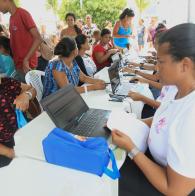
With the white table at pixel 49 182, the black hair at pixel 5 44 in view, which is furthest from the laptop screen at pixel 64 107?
the black hair at pixel 5 44

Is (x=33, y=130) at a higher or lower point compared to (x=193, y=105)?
lower

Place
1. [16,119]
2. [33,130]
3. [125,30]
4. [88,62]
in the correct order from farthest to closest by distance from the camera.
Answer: [125,30], [88,62], [16,119], [33,130]

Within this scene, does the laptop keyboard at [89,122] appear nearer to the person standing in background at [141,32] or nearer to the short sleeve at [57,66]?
the short sleeve at [57,66]

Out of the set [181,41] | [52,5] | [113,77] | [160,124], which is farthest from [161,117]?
[52,5]

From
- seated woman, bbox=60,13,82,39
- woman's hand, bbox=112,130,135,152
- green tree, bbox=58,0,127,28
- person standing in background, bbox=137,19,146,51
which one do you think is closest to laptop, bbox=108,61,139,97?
woman's hand, bbox=112,130,135,152

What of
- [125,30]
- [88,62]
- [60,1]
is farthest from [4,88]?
[60,1]

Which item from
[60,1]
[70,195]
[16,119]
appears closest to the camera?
[70,195]

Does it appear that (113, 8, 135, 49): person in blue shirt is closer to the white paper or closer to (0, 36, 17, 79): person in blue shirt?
(0, 36, 17, 79): person in blue shirt

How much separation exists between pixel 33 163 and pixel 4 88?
2.16 ft

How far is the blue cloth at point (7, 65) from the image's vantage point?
9.20 ft

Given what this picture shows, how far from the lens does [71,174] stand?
0.94m

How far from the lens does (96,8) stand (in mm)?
9750

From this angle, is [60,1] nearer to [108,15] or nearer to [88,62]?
Answer: [108,15]

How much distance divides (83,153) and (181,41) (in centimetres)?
55
